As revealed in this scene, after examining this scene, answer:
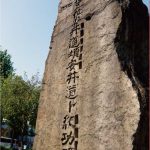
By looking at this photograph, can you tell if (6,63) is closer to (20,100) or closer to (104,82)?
(20,100)

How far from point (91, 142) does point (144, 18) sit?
2.40m

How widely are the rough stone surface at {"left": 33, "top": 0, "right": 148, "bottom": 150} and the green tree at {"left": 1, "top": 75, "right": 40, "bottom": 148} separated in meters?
19.9

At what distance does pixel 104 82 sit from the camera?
5422 mm

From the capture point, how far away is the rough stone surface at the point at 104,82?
4.94m

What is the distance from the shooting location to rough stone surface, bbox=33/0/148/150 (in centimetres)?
494

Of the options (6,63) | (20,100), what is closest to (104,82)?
(20,100)

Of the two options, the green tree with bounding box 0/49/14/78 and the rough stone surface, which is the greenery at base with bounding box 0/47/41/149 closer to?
the green tree with bounding box 0/49/14/78

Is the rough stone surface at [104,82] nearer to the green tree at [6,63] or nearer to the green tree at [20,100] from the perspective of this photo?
the green tree at [20,100]

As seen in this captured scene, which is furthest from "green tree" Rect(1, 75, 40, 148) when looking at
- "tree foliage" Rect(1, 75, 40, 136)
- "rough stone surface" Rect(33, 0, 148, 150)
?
"rough stone surface" Rect(33, 0, 148, 150)

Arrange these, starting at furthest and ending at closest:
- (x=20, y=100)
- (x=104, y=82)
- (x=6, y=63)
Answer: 1. (x=6, y=63)
2. (x=20, y=100)
3. (x=104, y=82)

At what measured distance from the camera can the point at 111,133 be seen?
5.02 metres

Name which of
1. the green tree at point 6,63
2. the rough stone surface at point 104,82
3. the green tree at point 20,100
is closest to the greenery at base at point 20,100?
the green tree at point 20,100

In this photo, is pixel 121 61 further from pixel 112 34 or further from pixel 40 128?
pixel 40 128

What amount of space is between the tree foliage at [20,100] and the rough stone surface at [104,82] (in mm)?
19931
